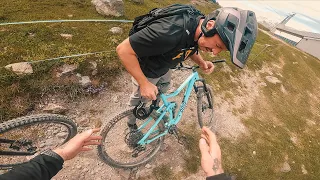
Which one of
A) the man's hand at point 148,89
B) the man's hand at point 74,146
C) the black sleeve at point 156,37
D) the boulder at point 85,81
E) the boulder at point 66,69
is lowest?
the boulder at point 85,81

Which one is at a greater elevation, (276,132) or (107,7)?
(107,7)

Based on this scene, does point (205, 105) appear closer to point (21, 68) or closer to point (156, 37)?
point (156, 37)

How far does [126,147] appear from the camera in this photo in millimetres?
6246

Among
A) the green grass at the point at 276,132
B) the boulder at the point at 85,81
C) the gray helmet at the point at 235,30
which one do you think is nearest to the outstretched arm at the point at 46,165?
the gray helmet at the point at 235,30

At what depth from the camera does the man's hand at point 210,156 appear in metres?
2.72

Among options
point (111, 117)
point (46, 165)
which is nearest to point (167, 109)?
point (111, 117)

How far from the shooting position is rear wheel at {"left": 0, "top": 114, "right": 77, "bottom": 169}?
13.3ft

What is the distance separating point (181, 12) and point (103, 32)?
6203mm

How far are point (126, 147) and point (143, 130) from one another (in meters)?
0.94

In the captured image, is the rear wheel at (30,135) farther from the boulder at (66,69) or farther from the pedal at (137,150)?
the boulder at (66,69)

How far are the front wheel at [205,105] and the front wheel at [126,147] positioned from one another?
62.2 inches

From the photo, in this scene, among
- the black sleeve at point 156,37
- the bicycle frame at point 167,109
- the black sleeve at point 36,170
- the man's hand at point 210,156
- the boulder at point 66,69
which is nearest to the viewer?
the black sleeve at point 36,170

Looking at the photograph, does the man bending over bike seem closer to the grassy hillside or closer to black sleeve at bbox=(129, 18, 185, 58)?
black sleeve at bbox=(129, 18, 185, 58)

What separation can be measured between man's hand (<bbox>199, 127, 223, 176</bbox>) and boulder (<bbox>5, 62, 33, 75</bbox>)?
5.22m
